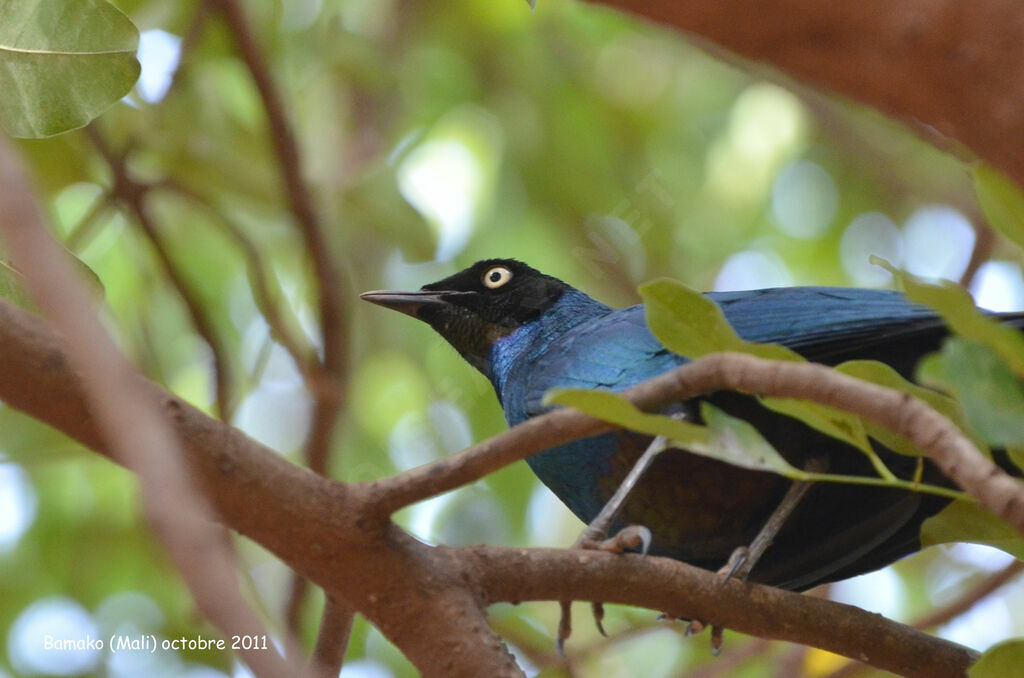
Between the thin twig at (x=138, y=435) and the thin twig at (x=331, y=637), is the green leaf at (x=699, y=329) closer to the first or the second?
the thin twig at (x=331, y=637)

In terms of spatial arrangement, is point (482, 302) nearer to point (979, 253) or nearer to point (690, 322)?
point (979, 253)

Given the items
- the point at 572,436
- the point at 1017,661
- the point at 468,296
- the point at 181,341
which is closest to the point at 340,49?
the point at 181,341

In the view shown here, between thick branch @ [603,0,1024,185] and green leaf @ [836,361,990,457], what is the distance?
0.61 metres

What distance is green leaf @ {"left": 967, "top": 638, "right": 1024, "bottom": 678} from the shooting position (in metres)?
2.17

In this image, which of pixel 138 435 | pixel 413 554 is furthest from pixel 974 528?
pixel 138 435

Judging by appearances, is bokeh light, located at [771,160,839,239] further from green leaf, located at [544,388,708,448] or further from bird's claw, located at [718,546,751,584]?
green leaf, located at [544,388,708,448]

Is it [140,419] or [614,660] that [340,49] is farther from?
[140,419]

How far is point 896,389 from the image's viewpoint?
2258mm

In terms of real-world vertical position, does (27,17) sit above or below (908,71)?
above

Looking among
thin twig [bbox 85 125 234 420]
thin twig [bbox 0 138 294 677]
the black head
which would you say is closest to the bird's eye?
the black head

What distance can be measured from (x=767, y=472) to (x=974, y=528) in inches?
33.4

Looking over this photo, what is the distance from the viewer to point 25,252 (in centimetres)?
105

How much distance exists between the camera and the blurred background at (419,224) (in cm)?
532

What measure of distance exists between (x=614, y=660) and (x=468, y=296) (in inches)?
109
